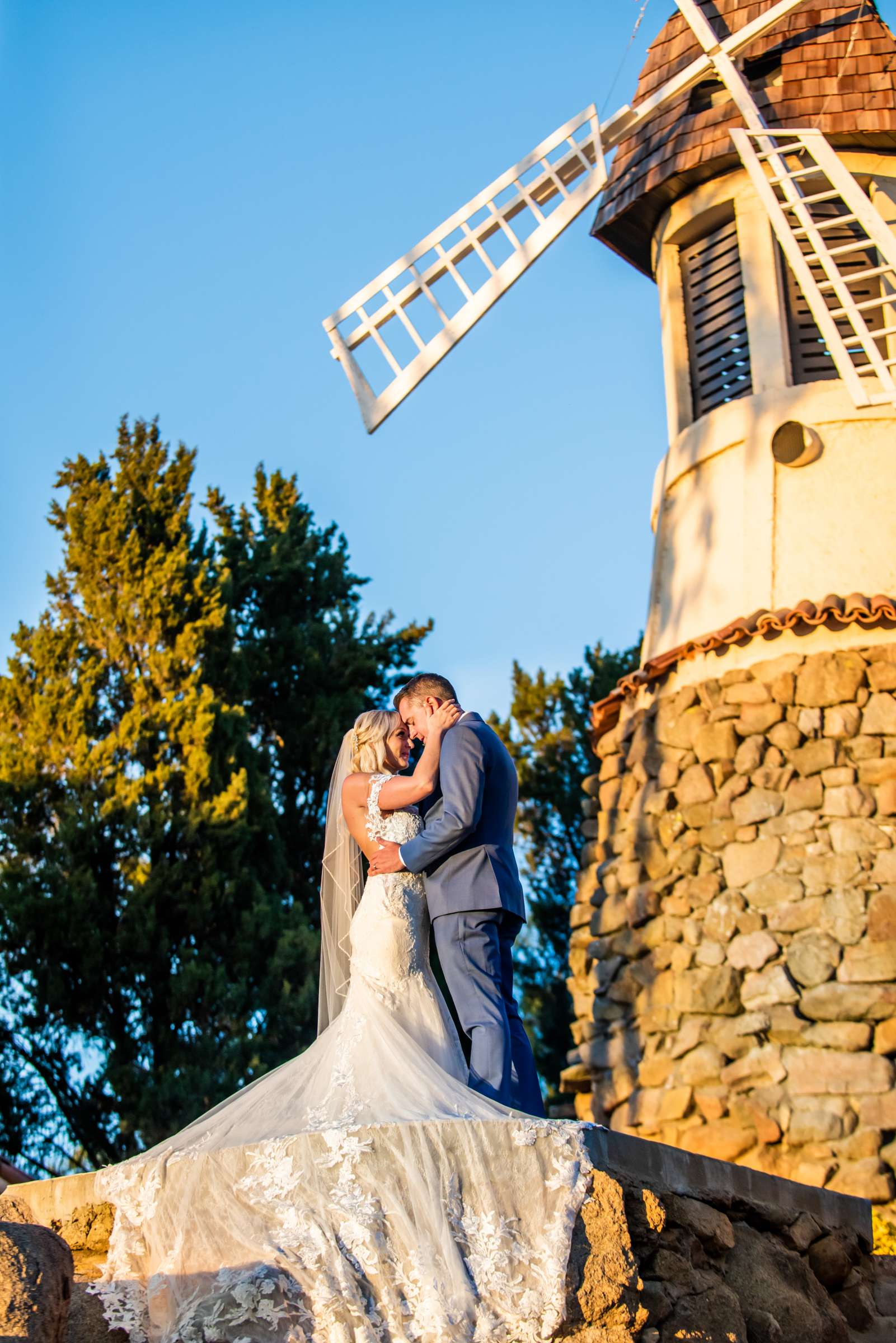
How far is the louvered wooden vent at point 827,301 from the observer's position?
770cm

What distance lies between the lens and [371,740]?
416 centimetres

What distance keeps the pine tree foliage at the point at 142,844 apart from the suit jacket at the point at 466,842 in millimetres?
5058

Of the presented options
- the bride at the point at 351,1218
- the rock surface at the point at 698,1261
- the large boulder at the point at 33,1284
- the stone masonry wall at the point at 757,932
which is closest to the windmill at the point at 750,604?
the stone masonry wall at the point at 757,932

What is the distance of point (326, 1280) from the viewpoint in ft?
8.59

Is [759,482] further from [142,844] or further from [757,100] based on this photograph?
[142,844]

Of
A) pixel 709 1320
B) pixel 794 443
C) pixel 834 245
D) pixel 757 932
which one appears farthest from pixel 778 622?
pixel 709 1320

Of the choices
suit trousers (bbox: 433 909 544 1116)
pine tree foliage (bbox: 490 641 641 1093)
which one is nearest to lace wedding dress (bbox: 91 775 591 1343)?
suit trousers (bbox: 433 909 544 1116)

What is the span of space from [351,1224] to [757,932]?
4.14m

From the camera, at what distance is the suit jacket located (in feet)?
12.5

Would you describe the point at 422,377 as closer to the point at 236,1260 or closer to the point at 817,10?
the point at 817,10

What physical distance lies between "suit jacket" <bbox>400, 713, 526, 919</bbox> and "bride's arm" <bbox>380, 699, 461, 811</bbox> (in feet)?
0.17

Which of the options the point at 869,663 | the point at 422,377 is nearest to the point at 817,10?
the point at 422,377

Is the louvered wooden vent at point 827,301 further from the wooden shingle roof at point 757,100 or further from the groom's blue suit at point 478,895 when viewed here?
the groom's blue suit at point 478,895

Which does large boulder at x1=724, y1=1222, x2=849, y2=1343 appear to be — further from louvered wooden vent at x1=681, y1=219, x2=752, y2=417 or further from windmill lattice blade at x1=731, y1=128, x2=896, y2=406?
louvered wooden vent at x1=681, y1=219, x2=752, y2=417
